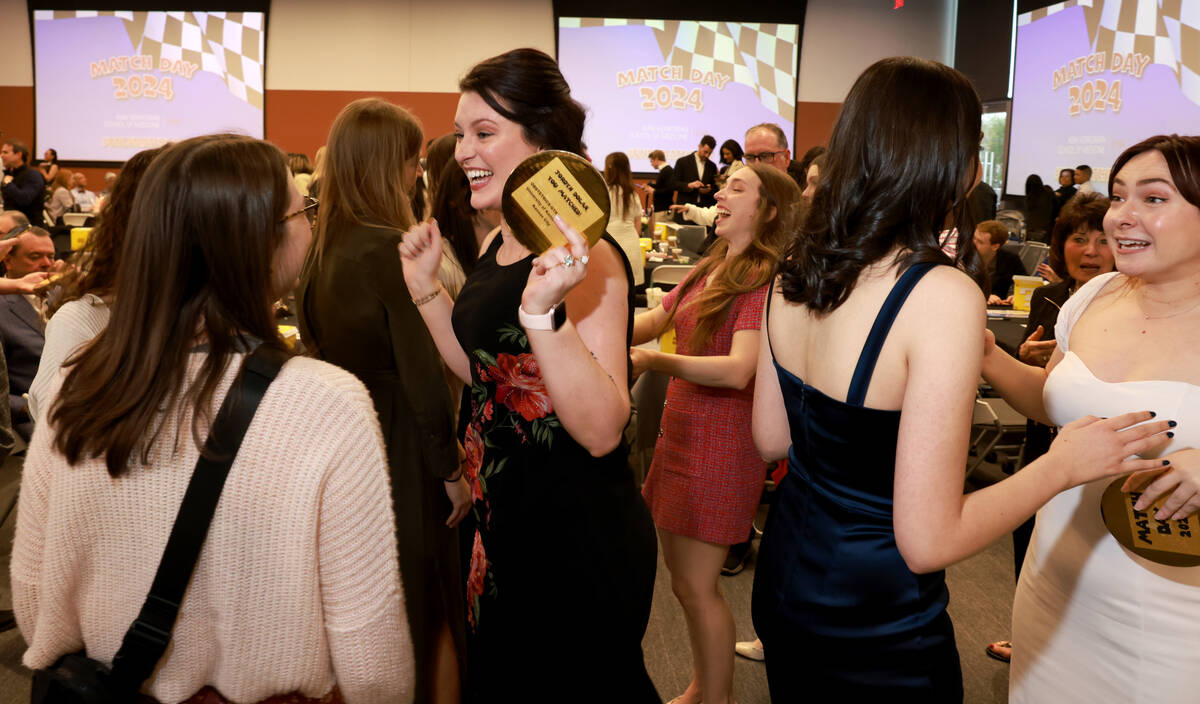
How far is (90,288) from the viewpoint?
186 centimetres

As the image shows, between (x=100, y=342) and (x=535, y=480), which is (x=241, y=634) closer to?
(x=100, y=342)

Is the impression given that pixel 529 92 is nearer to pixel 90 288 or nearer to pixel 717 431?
pixel 90 288

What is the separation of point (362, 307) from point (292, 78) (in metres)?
13.3

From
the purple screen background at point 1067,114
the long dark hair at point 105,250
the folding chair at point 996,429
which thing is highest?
the purple screen background at point 1067,114

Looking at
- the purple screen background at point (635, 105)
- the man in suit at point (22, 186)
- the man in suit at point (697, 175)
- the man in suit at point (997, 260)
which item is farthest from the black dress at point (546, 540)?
the purple screen background at point (635, 105)

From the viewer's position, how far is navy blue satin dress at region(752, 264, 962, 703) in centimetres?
134

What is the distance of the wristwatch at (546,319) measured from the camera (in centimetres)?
135

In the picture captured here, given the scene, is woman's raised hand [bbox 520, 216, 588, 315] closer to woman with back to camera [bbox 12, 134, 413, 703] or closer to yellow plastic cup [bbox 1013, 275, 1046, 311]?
woman with back to camera [bbox 12, 134, 413, 703]

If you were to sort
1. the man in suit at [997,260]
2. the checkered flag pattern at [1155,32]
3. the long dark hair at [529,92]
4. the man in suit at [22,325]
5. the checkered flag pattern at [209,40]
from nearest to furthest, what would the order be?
1. the long dark hair at [529,92]
2. the man in suit at [22,325]
3. the man in suit at [997,260]
4. the checkered flag pattern at [1155,32]
5. the checkered flag pattern at [209,40]

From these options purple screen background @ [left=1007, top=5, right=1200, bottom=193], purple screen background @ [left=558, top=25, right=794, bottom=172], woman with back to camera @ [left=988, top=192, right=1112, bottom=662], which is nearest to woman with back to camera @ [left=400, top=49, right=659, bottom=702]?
woman with back to camera @ [left=988, top=192, right=1112, bottom=662]

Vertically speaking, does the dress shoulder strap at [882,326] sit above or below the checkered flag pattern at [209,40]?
below

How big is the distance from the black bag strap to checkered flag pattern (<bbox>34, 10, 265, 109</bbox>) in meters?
14.6

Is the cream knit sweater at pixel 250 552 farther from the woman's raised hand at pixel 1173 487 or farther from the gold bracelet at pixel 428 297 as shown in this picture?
the woman's raised hand at pixel 1173 487

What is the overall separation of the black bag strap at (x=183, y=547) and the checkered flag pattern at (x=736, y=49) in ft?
45.6
